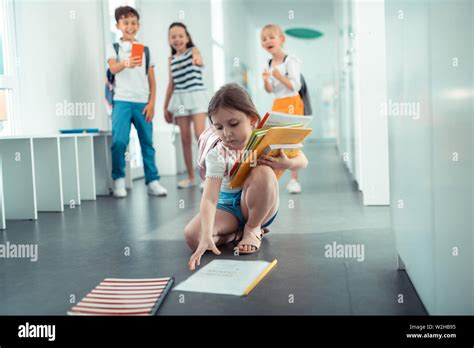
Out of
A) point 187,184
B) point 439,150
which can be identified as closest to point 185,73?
point 187,184

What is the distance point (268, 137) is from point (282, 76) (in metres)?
2.04

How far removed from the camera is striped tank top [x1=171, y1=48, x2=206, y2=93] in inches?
176

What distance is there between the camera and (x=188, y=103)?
455cm

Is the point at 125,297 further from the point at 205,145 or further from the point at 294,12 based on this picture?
the point at 294,12

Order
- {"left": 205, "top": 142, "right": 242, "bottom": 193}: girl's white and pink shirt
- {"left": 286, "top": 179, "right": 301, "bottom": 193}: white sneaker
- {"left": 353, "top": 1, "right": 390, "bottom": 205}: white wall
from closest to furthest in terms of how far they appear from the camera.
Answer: {"left": 205, "top": 142, "right": 242, "bottom": 193}: girl's white and pink shirt < {"left": 353, "top": 1, "right": 390, "bottom": 205}: white wall < {"left": 286, "top": 179, "right": 301, "bottom": 193}: white sneaker

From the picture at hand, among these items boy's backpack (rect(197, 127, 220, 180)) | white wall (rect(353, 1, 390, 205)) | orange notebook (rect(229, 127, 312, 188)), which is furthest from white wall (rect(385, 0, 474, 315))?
white wall (rect(353, 1, 390, 205))

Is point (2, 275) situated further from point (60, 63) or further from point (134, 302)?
point (60, 63)

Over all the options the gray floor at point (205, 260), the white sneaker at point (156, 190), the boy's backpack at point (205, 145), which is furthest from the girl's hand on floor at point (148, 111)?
the boy's backpack at point (205, 145)

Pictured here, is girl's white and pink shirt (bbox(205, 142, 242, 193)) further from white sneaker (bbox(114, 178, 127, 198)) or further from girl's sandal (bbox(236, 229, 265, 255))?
white sneaker (bbox(114, 178, 127, 198))

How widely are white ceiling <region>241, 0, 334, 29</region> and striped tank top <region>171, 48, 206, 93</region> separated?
596cm

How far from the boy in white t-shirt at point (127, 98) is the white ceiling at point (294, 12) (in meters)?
6.33

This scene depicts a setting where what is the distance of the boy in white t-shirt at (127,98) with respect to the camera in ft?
13.5
